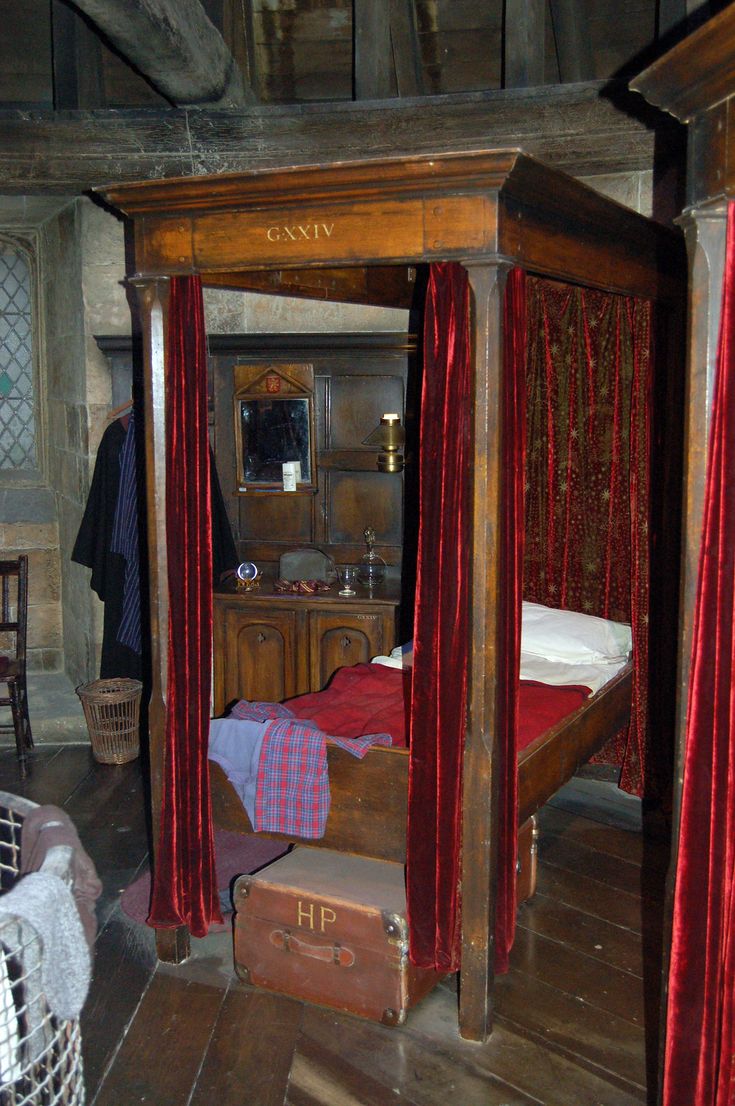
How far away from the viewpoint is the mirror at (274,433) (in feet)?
18.9

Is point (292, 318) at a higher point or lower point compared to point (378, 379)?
higher

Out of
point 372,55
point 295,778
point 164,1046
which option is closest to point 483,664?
point 295,778

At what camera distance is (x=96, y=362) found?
5691 mm

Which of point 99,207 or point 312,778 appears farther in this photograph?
point 99,207

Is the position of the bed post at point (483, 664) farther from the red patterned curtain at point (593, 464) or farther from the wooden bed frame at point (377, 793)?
the red patterned curtain at point (593, 464)

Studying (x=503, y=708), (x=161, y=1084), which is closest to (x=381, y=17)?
(x=503, y=708)

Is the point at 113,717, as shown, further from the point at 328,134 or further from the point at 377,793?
the point at 328,134

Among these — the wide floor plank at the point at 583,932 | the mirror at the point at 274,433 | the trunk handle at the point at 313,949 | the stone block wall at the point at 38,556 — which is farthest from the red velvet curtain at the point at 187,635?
the stone block wall at the point at 38,556

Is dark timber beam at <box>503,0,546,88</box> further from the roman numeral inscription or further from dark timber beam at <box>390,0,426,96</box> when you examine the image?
the roman numeral inscription

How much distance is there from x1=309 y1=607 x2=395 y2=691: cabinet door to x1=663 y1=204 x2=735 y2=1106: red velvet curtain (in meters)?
3.08

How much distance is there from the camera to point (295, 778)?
11.0 ft

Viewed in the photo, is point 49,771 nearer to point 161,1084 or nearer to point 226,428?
point 226,428

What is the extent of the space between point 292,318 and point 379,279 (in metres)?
1.20

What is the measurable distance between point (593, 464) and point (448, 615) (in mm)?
2214
